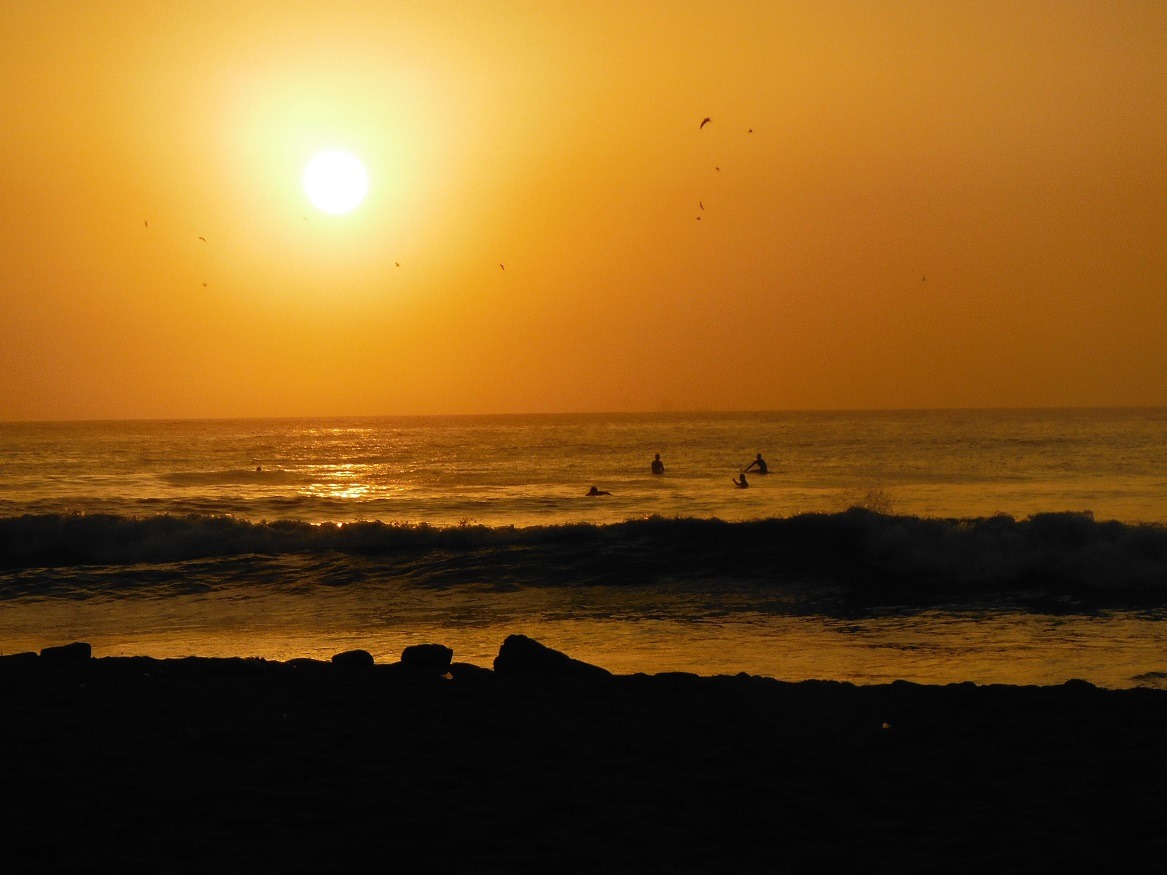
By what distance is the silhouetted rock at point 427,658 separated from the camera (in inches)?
450

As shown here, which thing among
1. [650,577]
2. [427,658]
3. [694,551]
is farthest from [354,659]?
[694,551]

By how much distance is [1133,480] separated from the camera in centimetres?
4612

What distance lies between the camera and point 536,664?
436 inches

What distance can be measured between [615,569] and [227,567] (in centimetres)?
904

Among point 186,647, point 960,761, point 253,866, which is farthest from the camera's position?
point 186,647

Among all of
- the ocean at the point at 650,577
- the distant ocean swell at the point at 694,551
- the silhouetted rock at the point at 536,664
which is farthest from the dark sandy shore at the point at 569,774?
the distant ocean swell at the point at 694,551

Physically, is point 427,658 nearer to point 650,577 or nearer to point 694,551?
point 650,577

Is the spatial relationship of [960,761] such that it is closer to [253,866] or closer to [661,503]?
[253,866]

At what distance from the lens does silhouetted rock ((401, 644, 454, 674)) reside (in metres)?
11.4

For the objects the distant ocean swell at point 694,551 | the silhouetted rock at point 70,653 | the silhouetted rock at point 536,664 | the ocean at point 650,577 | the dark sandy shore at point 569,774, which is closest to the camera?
the dark sandy shore at point 569,774

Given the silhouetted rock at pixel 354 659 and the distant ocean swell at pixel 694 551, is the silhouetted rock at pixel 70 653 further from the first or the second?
the distant ocean swell at pixel 694 551

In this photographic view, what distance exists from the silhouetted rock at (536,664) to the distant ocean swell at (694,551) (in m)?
10.7

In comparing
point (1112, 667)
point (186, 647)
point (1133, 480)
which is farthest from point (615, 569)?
point (1133, 480)

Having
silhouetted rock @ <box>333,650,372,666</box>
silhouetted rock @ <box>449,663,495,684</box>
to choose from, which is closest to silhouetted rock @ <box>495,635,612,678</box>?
silhouetted rock @ <box>449,663,495,684</box>
